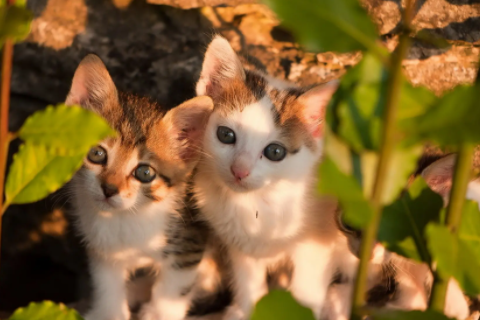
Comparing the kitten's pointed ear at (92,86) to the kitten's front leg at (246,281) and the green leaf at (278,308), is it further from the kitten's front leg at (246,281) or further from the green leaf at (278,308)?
the green leaf at (278,308)

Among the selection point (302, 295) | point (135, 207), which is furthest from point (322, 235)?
point (135, 207)

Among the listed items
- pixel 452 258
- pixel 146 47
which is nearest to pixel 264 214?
pixel 146 47

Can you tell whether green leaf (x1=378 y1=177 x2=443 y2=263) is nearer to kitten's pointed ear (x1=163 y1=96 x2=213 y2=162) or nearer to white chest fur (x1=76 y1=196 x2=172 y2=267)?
kitten's pointed ear (x1=163 y1=96 x2=213 y2=162)

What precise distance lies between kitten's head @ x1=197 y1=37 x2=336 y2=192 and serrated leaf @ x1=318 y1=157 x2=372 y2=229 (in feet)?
Answer: 3.49

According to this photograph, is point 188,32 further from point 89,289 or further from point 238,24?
point 89,289

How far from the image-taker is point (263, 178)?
5.03ft

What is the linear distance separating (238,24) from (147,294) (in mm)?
1107

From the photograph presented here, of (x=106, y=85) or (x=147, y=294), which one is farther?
(x=147, y=294)

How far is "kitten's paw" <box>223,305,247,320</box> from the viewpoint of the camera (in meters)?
1.78

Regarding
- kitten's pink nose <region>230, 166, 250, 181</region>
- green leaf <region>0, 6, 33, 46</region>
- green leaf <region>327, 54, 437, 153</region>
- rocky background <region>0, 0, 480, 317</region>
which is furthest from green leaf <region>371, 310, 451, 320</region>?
rocky background <region>0, 0, 480, 317</region>

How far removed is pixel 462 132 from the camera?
16.3 inches

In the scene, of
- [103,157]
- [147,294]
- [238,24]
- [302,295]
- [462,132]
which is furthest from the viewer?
[238,24]

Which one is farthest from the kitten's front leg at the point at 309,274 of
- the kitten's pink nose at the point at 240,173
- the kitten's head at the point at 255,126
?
the kitten's pink nose at the point at 240,173

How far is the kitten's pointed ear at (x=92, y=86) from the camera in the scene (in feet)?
5.12
